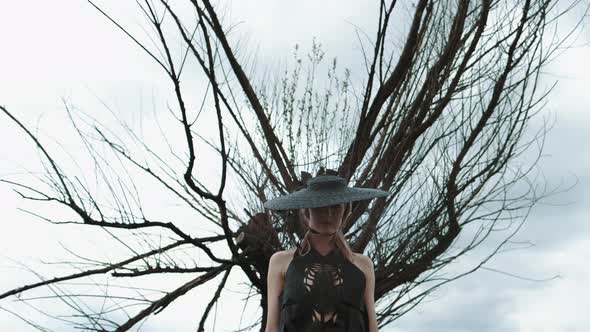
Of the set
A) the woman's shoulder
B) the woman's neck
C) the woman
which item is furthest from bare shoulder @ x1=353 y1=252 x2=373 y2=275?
the woman's shoulder

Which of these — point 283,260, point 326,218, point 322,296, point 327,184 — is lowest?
point 322,296

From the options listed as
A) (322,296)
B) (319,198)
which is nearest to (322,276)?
(322,296)

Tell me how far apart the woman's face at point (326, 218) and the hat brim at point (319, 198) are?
0.06m

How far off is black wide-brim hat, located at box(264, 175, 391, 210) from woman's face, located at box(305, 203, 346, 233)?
0.07 meters

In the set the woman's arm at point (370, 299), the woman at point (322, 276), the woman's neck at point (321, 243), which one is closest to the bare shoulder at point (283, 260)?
the woman at point (322, 276)

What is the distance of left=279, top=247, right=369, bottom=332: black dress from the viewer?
359 centimetres

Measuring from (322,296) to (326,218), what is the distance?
1.16 ft

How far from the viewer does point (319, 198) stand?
365 centimetres

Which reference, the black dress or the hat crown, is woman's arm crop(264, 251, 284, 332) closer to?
the black dress

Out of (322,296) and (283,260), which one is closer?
(322,296)

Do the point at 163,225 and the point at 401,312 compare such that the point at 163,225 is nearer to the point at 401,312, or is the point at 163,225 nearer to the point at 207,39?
the point at 207,39

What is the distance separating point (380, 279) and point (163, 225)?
5.37 ft

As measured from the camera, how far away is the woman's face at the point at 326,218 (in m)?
3.69

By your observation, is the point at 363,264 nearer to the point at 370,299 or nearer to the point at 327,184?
the point at 370,299
